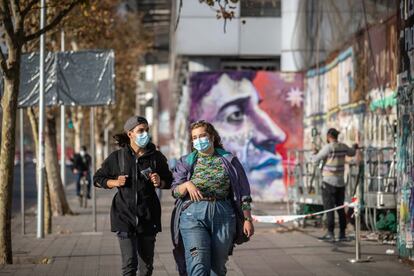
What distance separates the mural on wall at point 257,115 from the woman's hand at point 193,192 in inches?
693

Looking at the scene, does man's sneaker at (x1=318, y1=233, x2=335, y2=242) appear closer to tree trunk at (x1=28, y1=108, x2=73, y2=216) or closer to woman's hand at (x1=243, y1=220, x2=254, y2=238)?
woman's hand at (x1=243, y1=220, x2=254, y2=238)

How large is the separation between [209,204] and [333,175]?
732cm

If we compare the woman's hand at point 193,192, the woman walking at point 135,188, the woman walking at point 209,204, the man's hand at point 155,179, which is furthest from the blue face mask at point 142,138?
the woman's hand at point 193,192

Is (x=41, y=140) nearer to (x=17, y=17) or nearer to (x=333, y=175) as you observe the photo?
(x=17, y=17)

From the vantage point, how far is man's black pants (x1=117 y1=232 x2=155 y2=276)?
830cm

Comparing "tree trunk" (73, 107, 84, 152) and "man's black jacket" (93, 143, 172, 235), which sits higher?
"tree trunk" (73, 107, 84, 152)

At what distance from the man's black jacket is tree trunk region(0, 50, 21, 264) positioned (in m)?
4.19

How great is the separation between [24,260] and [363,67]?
324 inches

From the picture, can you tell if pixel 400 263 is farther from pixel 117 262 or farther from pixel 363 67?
pixel 363 67

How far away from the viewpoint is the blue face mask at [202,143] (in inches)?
316

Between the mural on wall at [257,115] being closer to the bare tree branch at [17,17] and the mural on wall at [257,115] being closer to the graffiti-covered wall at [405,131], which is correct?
the bare tree branch at [17,17]

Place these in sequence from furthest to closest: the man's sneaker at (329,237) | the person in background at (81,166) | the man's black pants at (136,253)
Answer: the person in background at (81,166), the man's sneaker at (329,237), the man's black pants at (136,253)

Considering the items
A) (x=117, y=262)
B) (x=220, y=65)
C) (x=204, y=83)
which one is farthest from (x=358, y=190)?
(x=220, y=65)

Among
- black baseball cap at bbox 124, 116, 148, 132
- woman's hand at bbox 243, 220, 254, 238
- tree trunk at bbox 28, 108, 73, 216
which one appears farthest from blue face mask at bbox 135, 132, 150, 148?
tree trunk at bbox 28, 108, 73, 216
